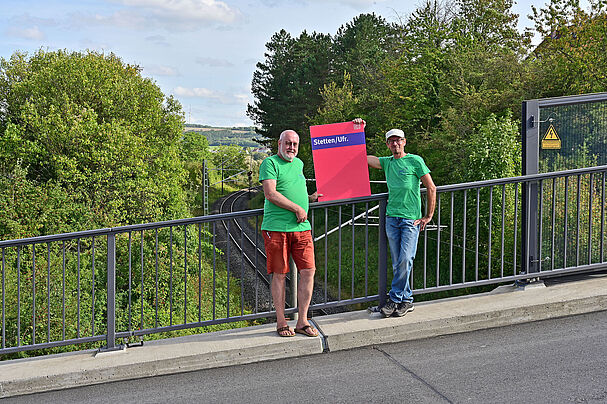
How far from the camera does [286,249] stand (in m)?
4.75

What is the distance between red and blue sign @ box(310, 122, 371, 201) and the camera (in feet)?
16.9

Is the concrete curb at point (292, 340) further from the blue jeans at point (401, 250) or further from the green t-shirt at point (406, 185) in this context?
the green t-shirt at point (406, 185)

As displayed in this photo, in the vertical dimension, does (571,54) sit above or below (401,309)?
above

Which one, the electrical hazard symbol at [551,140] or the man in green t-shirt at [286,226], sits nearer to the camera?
the man in green t-shirt at [286,226]

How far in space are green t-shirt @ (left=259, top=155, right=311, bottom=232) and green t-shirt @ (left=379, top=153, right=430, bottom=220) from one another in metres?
0.81

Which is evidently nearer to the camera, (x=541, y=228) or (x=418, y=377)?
(x=418, y=377)

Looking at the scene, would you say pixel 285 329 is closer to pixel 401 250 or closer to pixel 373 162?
pixel 401 250

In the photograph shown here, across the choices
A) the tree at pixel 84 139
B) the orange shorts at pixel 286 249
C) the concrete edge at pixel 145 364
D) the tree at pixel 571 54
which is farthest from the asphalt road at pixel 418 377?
Result: the tree at pixel 84 139

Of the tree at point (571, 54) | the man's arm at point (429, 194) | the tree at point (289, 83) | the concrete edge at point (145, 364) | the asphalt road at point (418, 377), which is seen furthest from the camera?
the tree at point (289, 83)

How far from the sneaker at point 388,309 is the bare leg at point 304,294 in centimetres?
→ 74

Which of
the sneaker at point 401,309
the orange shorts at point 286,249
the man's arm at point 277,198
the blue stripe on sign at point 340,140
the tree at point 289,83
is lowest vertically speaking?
the sneaker at point 401,309

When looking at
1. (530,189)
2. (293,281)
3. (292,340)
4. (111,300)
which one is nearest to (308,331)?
(292,340)

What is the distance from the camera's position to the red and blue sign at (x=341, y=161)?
202 inches

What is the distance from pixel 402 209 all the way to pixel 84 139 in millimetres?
28386
